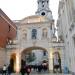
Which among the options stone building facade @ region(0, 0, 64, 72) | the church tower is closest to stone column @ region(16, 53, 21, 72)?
stone building facade @ region(0, 0, 64, 72)

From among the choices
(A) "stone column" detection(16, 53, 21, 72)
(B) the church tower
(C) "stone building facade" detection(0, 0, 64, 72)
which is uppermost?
(B) the church tower

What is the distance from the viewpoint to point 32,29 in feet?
140

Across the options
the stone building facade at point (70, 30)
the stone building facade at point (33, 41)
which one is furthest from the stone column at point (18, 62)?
the stone building facade at point (70, 30)

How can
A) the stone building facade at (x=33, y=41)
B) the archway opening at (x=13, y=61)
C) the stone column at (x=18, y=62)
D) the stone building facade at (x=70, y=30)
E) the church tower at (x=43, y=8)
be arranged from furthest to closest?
the church tower at (x=43, y=8) → the archway opening at (x=13, y=61) → the stone column at (x=18, y=62) → the stone building facade at (x=33, y=41) → the stone building facade at (x=70, y=30)

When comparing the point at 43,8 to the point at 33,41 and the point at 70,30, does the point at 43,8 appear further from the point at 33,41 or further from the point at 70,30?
the point at 70,30

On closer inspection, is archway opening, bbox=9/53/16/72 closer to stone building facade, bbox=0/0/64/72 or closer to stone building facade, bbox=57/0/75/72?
stone building facade, bbox=0/0/64/72

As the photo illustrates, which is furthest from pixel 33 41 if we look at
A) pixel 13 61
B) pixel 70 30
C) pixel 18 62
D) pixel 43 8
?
pixel 43 8

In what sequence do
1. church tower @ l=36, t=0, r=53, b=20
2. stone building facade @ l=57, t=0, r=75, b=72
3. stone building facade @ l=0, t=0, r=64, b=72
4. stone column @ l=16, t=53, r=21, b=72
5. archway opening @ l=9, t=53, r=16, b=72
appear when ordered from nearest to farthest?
stone building facade @ l=57, t=0, r=75, b=72 < stone building facade @ l=0, t=0, r=64, b=72 < stone column @ l=16, t=53, r=21, b=72 < archway opening @ l=9, t=53, r=16, b=72 < church tower @ l=36, t=0, r=53, b=20

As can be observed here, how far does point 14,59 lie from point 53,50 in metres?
8.07

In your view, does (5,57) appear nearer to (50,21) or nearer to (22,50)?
(22,50)

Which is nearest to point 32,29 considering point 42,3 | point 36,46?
point 36,46

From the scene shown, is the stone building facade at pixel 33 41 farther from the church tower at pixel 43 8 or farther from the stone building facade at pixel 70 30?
the church tower at pixel 43 8

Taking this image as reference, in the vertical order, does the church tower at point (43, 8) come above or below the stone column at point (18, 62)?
above

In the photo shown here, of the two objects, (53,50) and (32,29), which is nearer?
(53,50)
